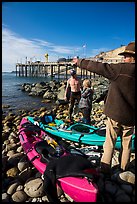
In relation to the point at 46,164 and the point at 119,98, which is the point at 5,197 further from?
the point at 119,98

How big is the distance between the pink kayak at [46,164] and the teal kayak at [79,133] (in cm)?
64

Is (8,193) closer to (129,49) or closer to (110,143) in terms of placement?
(110,143)

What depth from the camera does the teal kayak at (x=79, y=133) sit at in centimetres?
547

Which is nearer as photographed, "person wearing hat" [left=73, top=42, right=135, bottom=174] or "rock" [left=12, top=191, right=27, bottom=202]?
"person wearing hat" [left=73, top=42, right=135, bottom=174]

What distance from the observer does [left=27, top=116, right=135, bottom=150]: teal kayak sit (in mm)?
5473

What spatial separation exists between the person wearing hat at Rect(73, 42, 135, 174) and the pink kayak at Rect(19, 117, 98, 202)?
873mm

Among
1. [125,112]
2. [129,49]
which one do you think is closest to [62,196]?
[125,112]

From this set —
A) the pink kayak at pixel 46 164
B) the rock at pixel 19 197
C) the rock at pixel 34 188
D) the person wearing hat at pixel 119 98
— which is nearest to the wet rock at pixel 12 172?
the pink kayak at pixel 46 164

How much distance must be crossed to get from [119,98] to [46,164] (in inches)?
75.1

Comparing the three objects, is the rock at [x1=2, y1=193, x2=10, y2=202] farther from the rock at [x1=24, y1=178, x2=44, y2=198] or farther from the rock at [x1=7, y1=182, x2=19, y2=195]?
the rock at [x1=24, y1=178, x2=44, y2=198]

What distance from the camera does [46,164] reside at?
371 cm

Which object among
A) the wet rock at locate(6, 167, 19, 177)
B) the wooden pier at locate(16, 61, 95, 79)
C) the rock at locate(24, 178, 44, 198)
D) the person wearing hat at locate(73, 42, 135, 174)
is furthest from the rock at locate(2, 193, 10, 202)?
the wooden pier at locate(16, 61, 95, 79)

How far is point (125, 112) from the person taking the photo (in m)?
3.28

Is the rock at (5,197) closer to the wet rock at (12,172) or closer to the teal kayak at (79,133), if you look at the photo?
the wet rock at (12,172)
